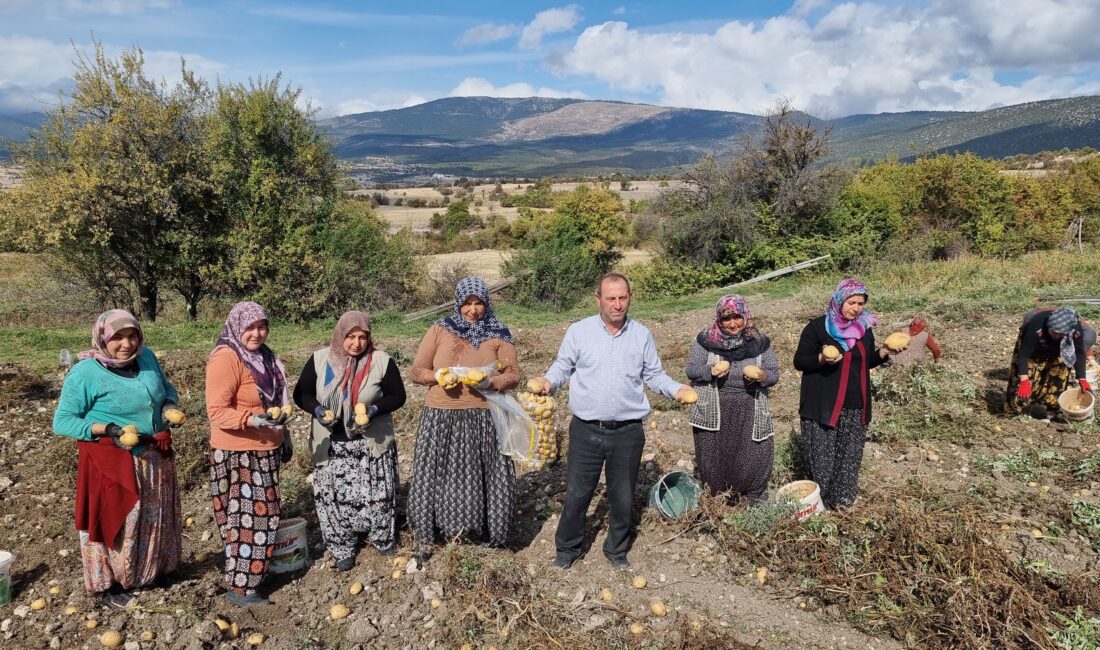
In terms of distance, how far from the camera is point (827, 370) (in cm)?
381

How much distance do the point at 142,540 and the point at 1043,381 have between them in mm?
6940

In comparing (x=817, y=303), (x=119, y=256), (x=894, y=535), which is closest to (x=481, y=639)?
(x=894, y=535)

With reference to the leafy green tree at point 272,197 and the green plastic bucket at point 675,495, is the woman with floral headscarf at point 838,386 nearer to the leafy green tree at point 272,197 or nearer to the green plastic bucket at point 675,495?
the green plastic bucket at point 675,495

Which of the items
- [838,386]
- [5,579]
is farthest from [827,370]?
[5,579]

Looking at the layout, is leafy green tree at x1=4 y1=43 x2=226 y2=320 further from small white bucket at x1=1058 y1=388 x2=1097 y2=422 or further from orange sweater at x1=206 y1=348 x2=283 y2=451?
small white bucket at x1=1058 y1=388 x2=1097 y2=422

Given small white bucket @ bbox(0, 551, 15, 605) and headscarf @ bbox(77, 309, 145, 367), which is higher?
headscarf @ bbox(77, 309, 145, 367)

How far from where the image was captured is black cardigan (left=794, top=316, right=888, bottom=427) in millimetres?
3762

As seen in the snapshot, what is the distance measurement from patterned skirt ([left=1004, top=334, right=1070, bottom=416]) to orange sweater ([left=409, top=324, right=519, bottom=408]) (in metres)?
4.79

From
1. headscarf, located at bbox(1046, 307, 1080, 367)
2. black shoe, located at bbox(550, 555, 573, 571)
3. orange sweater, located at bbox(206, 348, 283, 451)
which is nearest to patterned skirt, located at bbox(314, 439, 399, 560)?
orange sweater, located at bbox(206, 348, 283, 451)

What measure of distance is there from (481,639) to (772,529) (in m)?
1.76

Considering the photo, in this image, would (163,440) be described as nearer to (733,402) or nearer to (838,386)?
(733,402)

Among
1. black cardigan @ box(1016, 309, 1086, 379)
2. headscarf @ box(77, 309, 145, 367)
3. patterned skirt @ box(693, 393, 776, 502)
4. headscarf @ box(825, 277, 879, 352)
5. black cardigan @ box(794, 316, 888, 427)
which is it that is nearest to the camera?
headscarf @ box(77, 309, 145, 367)

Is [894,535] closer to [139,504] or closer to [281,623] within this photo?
A: [281,623]

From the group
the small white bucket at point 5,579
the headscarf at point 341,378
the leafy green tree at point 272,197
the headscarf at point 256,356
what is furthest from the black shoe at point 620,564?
the leafy green tree at point 272,197
